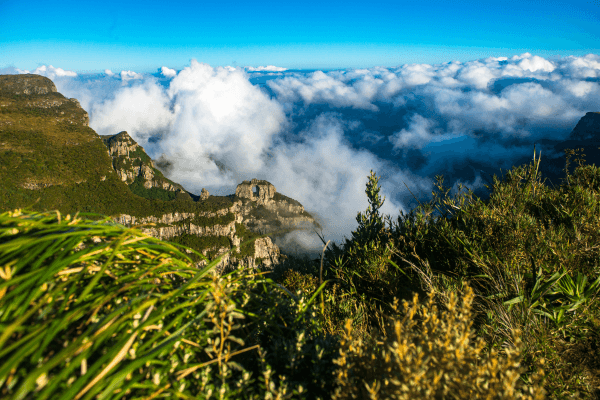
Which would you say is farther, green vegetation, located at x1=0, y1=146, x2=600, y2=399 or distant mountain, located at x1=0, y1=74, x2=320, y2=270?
distant mountain, located at x1=0, y1=74, x2=320, y2=270

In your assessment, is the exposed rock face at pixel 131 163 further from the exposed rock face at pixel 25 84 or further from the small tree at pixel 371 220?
the small tree at pixel 371 220

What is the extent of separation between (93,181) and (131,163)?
51.8m

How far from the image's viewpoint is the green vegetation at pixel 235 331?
2.99 feet

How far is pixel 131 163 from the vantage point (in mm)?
164875

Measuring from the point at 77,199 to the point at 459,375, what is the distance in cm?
12916

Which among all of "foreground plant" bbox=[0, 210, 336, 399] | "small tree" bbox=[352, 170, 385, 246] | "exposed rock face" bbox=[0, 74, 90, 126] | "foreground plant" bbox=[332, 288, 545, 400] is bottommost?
"foreground plant" bbox=[332, 288, 545, 400]

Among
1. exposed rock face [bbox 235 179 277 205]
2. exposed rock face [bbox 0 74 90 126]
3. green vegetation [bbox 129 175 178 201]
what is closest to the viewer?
exposed rock face [bbox 0 74 90 126]

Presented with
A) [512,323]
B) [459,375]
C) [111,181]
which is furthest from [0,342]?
[111,181]

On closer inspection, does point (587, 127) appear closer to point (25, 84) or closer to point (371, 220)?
point (371, 220)

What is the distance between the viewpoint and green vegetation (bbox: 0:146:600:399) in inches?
35.9

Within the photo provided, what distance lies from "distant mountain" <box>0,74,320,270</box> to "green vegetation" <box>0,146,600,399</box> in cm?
7969

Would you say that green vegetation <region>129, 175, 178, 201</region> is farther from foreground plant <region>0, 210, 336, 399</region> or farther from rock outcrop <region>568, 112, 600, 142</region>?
rock outcrop <region>568, 112, 600, 142</region>

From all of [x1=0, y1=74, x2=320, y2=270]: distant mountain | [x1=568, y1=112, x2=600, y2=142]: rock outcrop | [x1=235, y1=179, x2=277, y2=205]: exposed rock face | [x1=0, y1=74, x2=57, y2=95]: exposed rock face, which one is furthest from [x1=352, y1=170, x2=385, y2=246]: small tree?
[x1=568, y1=112, x2=600, y2=142]: rock outcrop

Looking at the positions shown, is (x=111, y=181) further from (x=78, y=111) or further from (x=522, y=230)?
(x=522, y=230)
